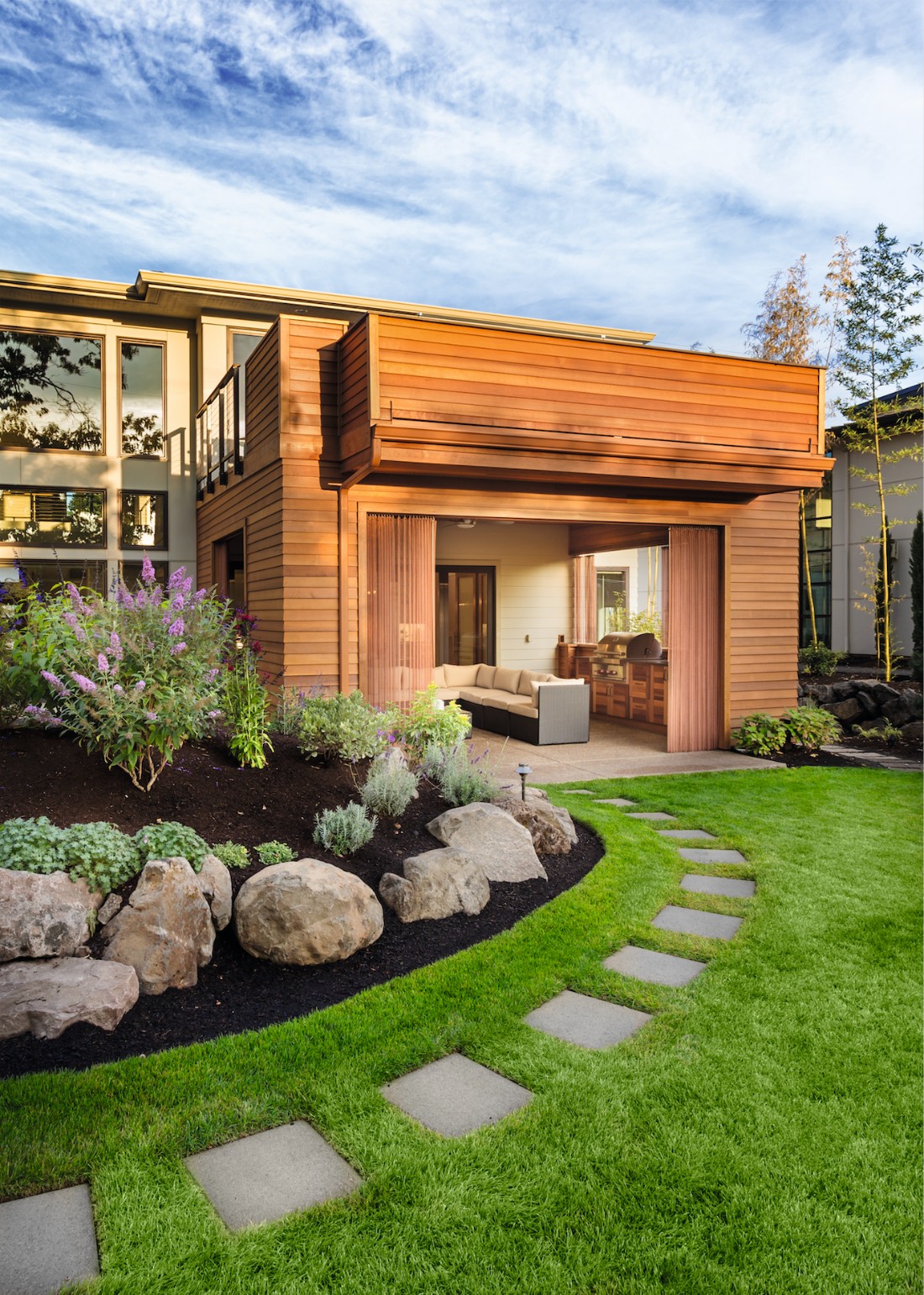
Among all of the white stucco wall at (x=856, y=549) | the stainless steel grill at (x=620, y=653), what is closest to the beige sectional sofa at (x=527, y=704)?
the stainless steel grill at (x=620, y=653)

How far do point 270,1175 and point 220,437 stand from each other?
10101 millimetres

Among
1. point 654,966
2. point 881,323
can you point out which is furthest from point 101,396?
point 654,966

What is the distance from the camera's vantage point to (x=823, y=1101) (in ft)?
8.27

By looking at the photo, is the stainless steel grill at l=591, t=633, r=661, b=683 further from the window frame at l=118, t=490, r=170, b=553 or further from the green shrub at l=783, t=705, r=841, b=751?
the window frame at l=118, t=490, r=170, b=553

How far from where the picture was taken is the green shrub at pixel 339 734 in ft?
17.8

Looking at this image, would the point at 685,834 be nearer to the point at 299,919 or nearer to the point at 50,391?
the point at 299,919

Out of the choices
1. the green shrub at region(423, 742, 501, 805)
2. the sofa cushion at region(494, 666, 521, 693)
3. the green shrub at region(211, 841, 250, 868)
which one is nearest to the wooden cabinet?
the sofa cushion at region(494, 666, 521, 693)

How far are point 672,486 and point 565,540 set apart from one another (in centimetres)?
524

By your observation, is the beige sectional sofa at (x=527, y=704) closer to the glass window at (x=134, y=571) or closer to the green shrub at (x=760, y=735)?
the green shrub at (x=760, y=735)

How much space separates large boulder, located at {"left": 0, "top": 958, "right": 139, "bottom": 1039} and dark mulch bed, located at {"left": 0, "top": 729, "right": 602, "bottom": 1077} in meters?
0.04

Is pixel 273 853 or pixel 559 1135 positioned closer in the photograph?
pixel 559 1135

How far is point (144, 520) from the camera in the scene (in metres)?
13.5

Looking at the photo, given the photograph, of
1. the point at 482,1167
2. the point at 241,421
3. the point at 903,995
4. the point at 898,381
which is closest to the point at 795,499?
the point at 898,381

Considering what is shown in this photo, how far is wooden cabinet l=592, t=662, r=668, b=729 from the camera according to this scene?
444 inches
